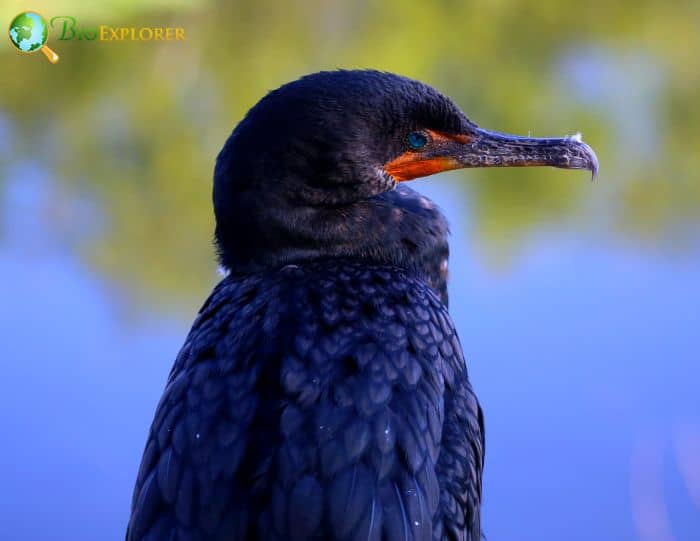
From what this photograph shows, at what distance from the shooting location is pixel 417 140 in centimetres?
303

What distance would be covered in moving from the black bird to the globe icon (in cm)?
598

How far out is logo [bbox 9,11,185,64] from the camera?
837 centimetres

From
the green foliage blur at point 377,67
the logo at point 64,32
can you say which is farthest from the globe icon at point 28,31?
the green foliage blur at point 377,67

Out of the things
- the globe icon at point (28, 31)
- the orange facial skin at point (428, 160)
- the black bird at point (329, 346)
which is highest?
the globe icon at point (28, 31)

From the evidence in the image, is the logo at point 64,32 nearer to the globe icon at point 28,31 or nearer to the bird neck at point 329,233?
the globe icon at point 28,31

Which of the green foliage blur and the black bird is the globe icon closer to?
the green foliage blur

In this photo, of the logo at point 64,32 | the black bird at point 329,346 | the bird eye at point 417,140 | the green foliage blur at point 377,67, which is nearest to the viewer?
the black bird at point 329,346

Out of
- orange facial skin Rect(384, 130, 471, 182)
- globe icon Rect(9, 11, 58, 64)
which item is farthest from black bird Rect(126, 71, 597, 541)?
globe icon Rect(9, 11, 58, 64)

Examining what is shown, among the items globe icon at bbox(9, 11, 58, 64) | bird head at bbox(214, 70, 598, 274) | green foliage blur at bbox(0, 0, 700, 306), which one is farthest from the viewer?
globe icon at bbox(9, 11, 58, 64)

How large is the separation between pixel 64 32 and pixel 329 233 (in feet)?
22.5

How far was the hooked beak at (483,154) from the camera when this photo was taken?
305cm

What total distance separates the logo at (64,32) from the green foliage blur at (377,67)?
4.1 inches

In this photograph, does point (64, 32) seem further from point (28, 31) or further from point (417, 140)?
point (417, 140)

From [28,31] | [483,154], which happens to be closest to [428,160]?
[483,154]
